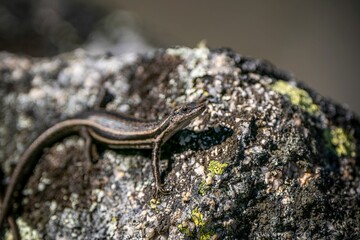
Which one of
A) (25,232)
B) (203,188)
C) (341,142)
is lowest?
(25,232)

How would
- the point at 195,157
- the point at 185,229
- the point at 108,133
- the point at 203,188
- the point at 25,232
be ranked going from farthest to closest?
the point at 108,133 < the point at 25,232 < the point at 195,157 < the point at 203,188 < the point at 185,229

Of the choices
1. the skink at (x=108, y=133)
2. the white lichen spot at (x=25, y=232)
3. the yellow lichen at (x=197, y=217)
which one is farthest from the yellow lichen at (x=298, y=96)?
the white lichen spot at (x=25, y=232)

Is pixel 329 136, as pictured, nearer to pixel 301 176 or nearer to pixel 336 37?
pixel 301 176

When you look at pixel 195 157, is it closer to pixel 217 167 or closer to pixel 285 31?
pixel 217 167

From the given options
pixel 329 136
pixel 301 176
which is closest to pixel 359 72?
pixel 329 136

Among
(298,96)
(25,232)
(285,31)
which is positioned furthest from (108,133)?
(285,31)
